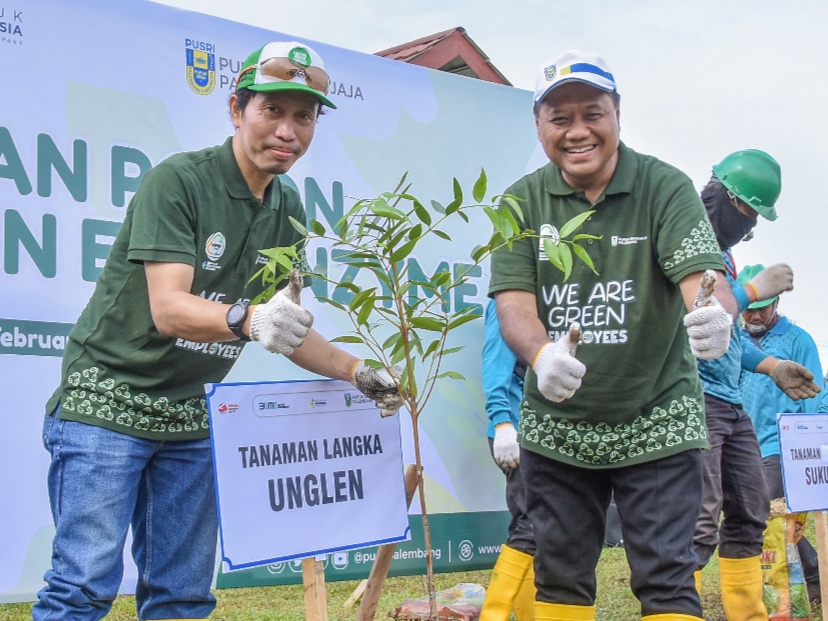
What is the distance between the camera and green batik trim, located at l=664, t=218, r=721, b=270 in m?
2.48

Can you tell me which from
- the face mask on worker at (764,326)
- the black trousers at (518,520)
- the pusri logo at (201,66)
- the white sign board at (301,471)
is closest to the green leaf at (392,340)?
the white sign board at (301,471)

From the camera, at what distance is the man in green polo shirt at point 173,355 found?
2.34m

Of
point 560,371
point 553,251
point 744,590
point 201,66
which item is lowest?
point 744,590

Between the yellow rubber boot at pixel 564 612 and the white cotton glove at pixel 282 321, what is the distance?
1.12 metres

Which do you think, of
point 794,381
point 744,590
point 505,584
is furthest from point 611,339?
point 794,381

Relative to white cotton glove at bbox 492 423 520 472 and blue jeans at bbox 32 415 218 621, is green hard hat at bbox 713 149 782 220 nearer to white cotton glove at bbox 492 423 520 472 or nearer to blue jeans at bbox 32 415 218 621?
white cotton glove at bbox 492 423 520 472

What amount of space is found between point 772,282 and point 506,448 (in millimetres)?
1381

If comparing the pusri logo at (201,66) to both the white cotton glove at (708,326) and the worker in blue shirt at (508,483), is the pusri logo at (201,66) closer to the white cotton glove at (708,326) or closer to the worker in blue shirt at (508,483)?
the worker in blue shirt at (508,483)

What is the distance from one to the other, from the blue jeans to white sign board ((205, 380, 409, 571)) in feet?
0.77

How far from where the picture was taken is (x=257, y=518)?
2414 mm

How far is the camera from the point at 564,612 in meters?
2.72

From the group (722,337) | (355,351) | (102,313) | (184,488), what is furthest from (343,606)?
(722,337)

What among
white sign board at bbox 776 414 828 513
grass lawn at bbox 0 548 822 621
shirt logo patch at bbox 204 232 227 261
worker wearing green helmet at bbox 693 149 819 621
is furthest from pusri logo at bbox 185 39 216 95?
white sign board at bbox 776 414 828 513

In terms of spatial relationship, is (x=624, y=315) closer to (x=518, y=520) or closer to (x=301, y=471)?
(x=301, y=471)
